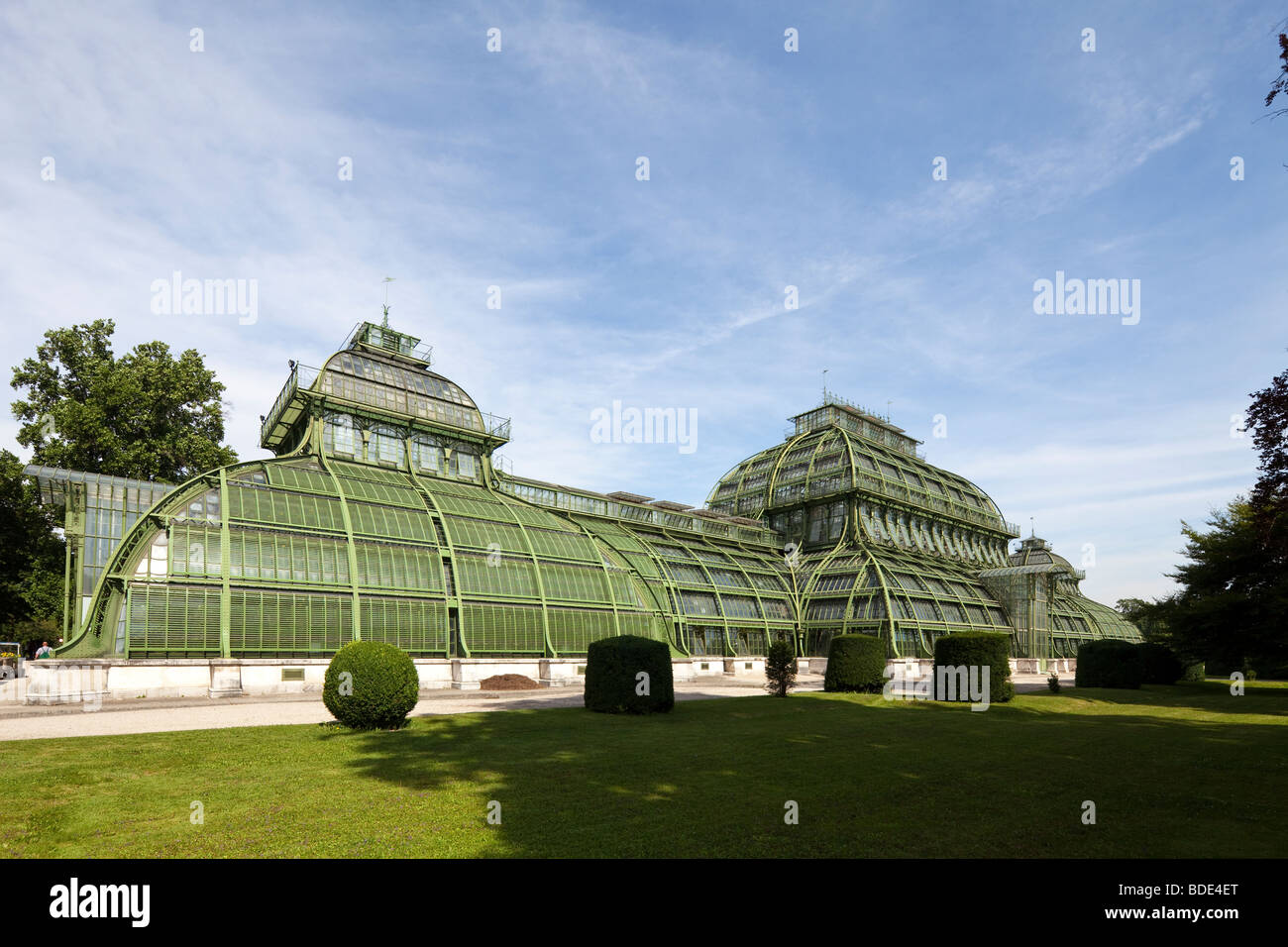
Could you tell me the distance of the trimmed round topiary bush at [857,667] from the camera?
3556 cm

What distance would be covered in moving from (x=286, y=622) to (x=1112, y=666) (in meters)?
50.2

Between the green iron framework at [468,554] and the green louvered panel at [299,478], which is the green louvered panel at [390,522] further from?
the green louvered panel at [299,478]

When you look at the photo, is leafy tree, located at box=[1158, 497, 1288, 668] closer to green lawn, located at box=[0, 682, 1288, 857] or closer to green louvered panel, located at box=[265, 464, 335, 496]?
green lawn, located at box=[0, 682, 1288, 857]

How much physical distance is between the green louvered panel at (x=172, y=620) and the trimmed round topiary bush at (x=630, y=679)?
18.9m

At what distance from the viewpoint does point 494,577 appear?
42.0 metres

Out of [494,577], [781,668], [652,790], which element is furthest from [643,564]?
[652,790]

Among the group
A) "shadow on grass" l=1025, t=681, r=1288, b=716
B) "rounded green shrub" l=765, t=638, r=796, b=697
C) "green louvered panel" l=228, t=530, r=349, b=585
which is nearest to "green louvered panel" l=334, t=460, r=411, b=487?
"green louvered panel" l=228, t=530, r=349, b=585

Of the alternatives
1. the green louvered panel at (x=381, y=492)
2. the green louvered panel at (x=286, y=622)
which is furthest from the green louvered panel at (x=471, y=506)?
the green louvered panel at (x=286, y=622)

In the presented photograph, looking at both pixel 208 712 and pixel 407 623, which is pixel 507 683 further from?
Answer: pixel 208 712
